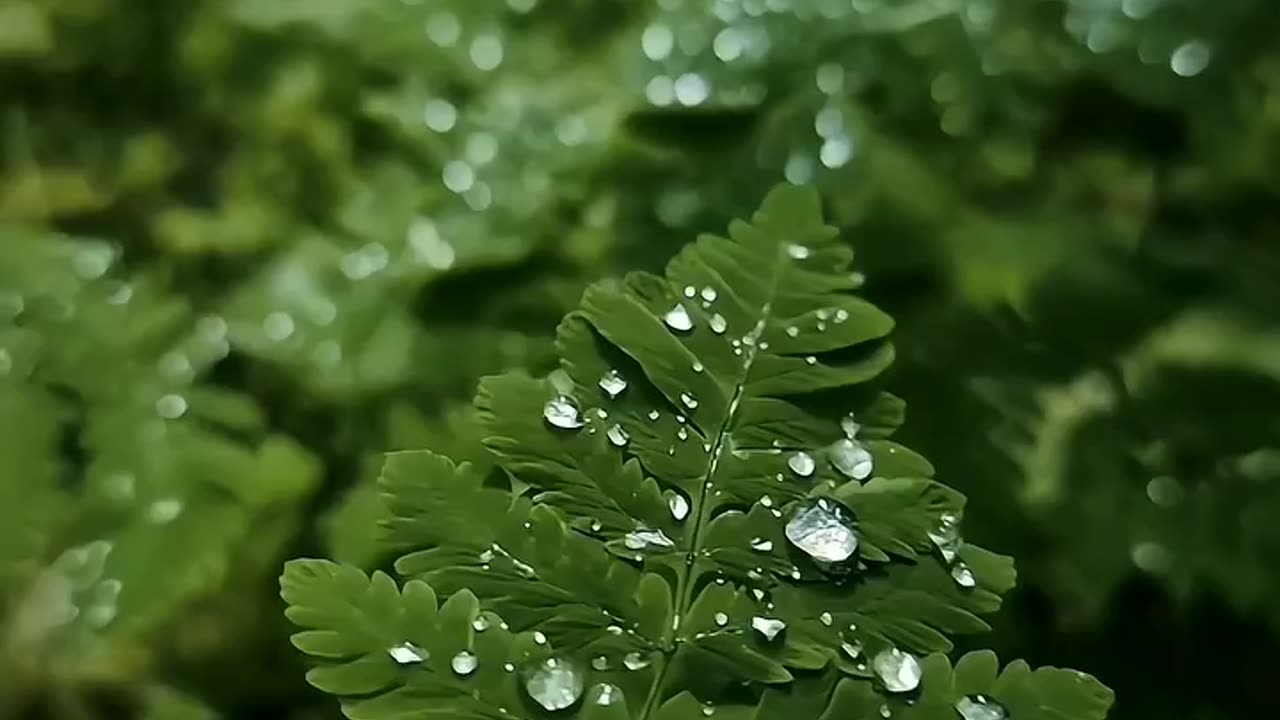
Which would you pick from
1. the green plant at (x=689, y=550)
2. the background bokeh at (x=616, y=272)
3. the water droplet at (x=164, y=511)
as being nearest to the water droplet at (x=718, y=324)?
the green plant at (x=689, y=550)

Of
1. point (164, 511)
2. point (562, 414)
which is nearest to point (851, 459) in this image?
point (562, 414)

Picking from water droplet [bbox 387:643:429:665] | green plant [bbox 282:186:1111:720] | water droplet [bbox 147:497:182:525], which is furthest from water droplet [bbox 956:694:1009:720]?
water droplet [bbox 147:497:182:525]

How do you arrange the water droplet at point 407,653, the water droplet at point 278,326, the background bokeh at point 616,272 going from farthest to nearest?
the water droplet at point 278,326, the background bokeh at point 616,272, the water droplet at point 407,653

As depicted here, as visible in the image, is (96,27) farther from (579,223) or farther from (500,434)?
(500,434)

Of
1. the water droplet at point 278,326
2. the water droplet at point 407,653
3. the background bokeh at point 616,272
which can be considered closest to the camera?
the water droplet at point 407,653

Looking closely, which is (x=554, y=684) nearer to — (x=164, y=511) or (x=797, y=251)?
(x=797, y=251)

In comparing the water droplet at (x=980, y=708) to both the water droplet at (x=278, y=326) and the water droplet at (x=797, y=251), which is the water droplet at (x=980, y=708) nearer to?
the water droplet at (x=797, y=251)
